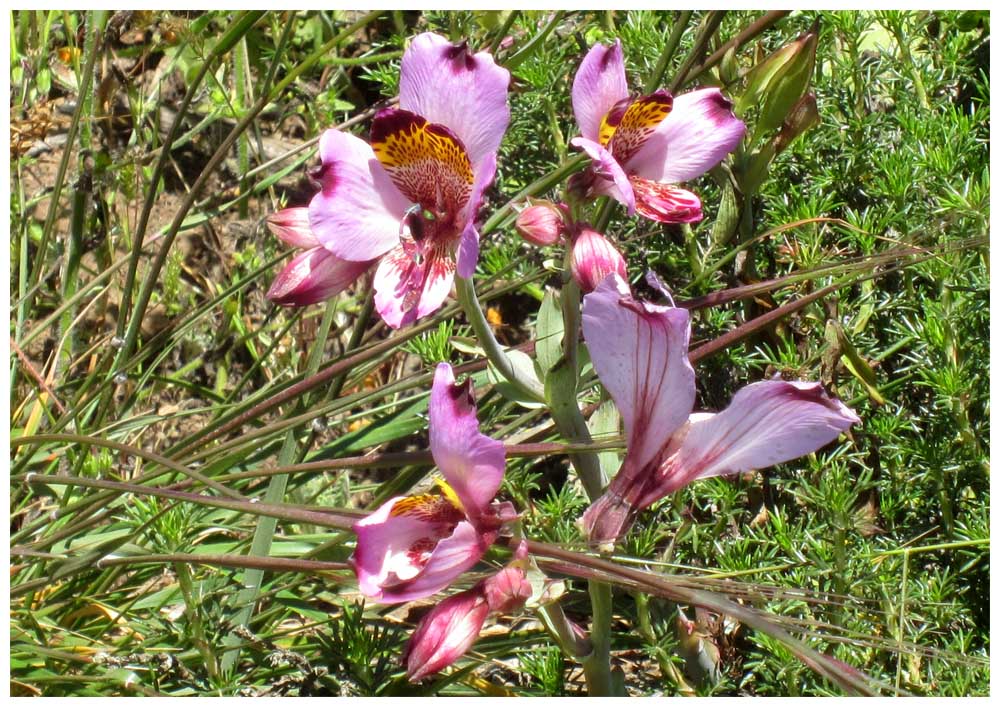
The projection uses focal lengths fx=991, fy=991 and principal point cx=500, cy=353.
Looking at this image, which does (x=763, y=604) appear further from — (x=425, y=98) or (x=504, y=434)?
(x=425, y=98)

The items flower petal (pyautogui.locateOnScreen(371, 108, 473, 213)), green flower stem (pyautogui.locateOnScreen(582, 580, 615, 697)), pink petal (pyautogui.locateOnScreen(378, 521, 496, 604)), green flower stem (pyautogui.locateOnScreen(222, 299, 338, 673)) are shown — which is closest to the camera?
pink petal (pyautogui.locateOnScreen(378, 521, 496, 604))

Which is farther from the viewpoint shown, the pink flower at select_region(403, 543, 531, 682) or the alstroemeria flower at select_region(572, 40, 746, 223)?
the alstroemeria flower at select_region(572, 40, 746, 223)

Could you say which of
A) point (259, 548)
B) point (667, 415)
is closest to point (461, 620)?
point (667, 415)

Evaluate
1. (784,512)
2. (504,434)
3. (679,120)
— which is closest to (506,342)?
(504,434)

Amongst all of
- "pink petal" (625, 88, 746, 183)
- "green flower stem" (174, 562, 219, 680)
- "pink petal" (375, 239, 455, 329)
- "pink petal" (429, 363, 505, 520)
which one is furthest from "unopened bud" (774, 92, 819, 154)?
"green flower stem" (174, 562, 219, 680)

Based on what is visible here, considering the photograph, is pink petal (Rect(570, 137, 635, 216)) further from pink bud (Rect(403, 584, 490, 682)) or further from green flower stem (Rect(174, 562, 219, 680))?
green flower stem (Rect(174, 562, 219, 680))
